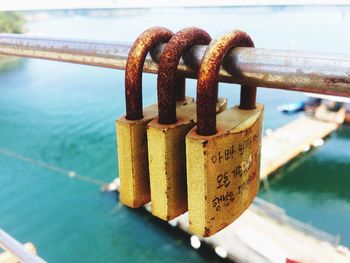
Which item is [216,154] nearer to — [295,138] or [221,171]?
[221,171]

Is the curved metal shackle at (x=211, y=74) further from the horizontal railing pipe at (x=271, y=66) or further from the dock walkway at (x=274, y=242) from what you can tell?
the dock walkway at (x=274, y=242)

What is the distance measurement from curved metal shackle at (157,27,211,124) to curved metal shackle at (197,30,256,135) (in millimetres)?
54

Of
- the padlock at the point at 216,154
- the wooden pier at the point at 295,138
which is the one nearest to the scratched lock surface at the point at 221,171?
the padlock at the point at 216,154

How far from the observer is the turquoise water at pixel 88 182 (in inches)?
497

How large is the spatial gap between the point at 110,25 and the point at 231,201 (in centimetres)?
5871

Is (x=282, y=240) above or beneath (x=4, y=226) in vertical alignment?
above

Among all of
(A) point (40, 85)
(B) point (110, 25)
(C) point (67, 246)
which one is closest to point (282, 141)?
(C) point (67, 246)

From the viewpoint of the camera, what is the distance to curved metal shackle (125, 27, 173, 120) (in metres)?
0.72

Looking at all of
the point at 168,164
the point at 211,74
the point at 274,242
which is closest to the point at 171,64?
the point at 211,74

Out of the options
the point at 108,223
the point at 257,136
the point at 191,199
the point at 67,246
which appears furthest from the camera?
the point at 108,223

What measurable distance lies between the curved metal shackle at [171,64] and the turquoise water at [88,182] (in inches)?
427

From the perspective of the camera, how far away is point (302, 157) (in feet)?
56.3

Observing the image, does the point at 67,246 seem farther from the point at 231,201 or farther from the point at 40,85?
the point at 40,85

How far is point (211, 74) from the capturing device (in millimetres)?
613
